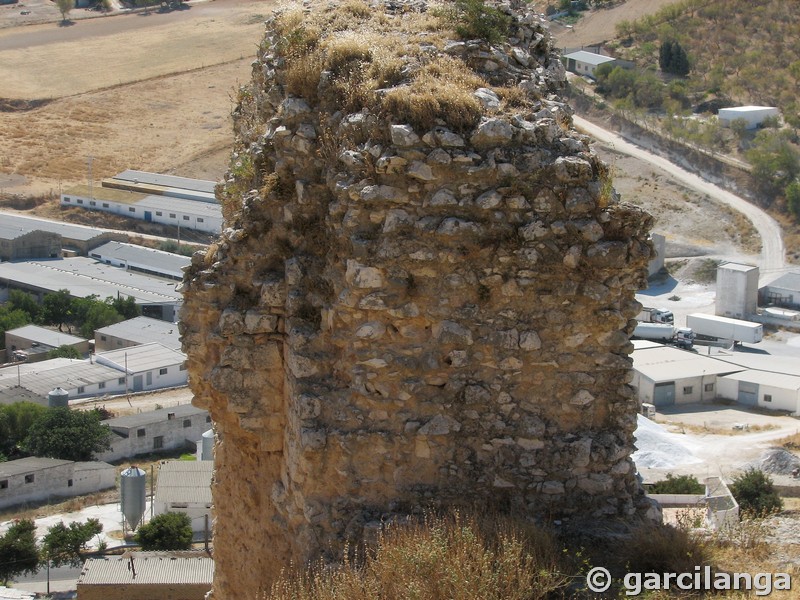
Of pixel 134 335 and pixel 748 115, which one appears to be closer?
pixel 134 335

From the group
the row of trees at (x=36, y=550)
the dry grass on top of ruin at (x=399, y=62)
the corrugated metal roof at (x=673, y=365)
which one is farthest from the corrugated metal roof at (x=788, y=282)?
the dry grass on top of ruin at (x=399, y=62)

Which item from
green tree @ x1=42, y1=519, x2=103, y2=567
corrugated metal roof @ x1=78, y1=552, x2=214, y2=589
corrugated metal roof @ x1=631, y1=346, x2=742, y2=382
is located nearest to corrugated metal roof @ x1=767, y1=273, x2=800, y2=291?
corrugated metal roof @ x1=631, y1=346, x2=742, y2=382

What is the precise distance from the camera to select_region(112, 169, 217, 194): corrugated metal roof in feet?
242

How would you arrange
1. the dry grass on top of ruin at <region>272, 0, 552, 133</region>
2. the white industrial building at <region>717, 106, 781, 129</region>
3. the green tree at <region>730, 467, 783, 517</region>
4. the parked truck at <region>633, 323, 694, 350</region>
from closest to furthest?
1. the dry grass on top of ruin at <region>272, 0, 552, 133</region>
2. the green tree at <region>730, 467, 783, 517</region>
3. the parked truck at <region>633, 323, 694, 350</region>
4. the white industrial building at <region>717, 106, 781, 129</region>

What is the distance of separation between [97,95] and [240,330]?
90.8 meters

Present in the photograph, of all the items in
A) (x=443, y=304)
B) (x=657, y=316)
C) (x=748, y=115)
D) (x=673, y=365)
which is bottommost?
(x=657, y=316)

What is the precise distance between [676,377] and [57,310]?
31.7m

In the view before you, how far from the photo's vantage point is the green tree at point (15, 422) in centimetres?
4141

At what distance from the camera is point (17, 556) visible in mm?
29766

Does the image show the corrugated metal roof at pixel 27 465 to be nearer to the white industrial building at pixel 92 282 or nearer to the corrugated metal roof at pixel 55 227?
the white industrial building at pixel 92 282

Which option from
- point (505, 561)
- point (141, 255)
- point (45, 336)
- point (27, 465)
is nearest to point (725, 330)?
point (27, 465)

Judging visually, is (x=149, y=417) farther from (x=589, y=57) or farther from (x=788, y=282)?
(x=589, y=57)

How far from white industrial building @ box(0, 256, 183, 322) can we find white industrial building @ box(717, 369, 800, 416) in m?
27.6

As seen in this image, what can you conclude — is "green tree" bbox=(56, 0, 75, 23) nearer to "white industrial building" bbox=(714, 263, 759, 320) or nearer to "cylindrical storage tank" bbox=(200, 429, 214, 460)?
"white industrial building" bbox=(714, 263, 759, 320)
